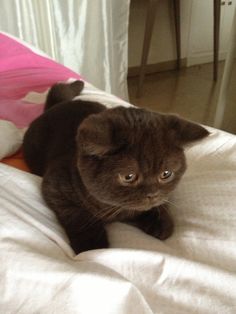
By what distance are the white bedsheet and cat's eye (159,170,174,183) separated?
11 cm

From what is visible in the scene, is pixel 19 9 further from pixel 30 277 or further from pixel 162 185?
pixel 30 277

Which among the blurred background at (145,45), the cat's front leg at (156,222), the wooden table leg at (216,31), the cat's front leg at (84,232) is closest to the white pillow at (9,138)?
the cat's front leg at (84,232)

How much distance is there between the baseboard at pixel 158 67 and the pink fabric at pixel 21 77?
159 cm

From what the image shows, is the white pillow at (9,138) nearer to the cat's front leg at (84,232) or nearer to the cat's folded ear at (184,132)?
the cat's front leg at (84,232)

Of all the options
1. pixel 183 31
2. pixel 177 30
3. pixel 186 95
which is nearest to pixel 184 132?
pixel 186 95

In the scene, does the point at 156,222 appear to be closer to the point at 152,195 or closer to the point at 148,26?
the point at 152,195

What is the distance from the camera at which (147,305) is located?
0.54 metres

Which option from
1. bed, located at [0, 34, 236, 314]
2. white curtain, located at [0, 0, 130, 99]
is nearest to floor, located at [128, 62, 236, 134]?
white curtain, located at [0, 0, 130, 99]

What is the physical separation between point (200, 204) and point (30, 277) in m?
0.41

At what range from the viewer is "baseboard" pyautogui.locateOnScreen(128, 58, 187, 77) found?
3.01 meters

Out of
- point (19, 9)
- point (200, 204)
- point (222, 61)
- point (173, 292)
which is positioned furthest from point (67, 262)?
point (222, 61)

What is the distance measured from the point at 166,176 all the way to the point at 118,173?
11 centimetres

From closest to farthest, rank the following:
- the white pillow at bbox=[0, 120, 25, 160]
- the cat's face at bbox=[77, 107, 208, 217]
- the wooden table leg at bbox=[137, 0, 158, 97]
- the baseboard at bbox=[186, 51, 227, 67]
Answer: the cat's face at bbox=[77, 107, 208, 217]
the white pillow at bbox=[0, 120, 25, 160]
the wooden table leg at bbox=[137, 0, 158, 97]
the baseboard at bbox=[186, 51, 227, 67]

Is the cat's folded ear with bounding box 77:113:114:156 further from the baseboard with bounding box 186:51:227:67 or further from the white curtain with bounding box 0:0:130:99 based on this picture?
the baseboard with bounding box 186:51:227:67
